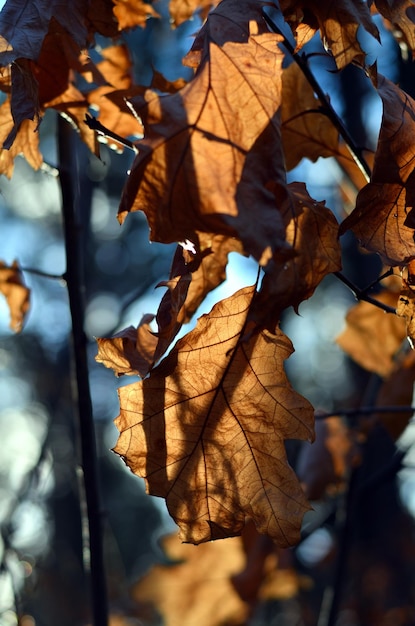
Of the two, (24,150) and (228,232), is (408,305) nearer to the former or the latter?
(228,232)

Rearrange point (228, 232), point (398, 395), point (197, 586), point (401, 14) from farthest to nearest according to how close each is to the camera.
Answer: point (197, 586) → point (398, 395) → point (401, 14) → point (228, 232)

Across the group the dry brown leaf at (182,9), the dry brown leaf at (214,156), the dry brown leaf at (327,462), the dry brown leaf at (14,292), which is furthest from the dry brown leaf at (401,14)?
the dry brown leaf at (327,462)

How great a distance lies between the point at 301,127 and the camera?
1.18 m

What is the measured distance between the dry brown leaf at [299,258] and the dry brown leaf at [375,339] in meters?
1.01

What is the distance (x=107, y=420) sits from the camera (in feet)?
29.9

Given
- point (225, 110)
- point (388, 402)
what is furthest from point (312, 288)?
point (388, 402)

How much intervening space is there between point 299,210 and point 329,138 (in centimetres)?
51

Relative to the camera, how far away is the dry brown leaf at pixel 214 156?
0.64 m

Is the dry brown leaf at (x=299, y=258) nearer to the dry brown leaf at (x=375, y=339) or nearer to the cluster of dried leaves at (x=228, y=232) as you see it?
the cluster of dried leaves at (x=228, y=232)

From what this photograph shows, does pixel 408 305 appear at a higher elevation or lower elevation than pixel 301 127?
lower

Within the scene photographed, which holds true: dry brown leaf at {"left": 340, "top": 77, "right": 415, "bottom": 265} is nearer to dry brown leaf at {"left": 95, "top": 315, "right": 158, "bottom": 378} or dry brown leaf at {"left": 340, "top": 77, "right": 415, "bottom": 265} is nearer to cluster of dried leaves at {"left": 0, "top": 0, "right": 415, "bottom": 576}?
cluster of dried leaves at {"left": 0, "top": 0, "right": 415, "bottom": 576}

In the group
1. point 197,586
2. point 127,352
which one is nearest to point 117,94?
point 127,352

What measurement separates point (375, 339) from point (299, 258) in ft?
3.74

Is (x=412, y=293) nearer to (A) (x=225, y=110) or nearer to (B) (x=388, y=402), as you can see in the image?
(A) (x=225, y=110)
